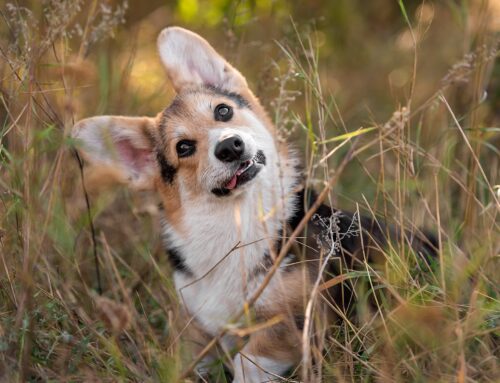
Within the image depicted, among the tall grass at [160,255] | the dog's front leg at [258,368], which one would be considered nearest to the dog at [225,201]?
the dog's front leg at [258,368]

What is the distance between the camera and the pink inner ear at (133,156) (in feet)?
12.2

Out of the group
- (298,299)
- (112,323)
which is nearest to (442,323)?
(298,299)

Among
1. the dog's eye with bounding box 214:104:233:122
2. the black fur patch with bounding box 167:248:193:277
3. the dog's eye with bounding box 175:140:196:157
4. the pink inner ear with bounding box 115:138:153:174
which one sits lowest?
the black fur patch with bounding box 167:248:193:277

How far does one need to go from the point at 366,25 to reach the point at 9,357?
556 centimetres

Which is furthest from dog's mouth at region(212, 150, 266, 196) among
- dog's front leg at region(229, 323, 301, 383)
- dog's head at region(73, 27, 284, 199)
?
dog's front leg at region(229, 323, 301, 383)

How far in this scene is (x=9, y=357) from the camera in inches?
106

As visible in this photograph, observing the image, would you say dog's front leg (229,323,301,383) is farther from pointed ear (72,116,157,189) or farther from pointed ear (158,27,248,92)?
pointed ear (158,27,248,92)

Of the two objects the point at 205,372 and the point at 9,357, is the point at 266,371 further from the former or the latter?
the point at 9,357

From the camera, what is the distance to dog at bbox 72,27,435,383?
10.2 ft

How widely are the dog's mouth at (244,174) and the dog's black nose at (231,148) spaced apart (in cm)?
6

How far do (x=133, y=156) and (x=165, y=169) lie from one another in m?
0.25

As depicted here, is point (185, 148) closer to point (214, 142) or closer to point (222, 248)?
point (214, 142)

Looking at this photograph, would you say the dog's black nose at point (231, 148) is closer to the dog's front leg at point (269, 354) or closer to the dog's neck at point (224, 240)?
the dog's neck at point (224, 240)

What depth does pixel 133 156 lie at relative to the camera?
377 centimetres
